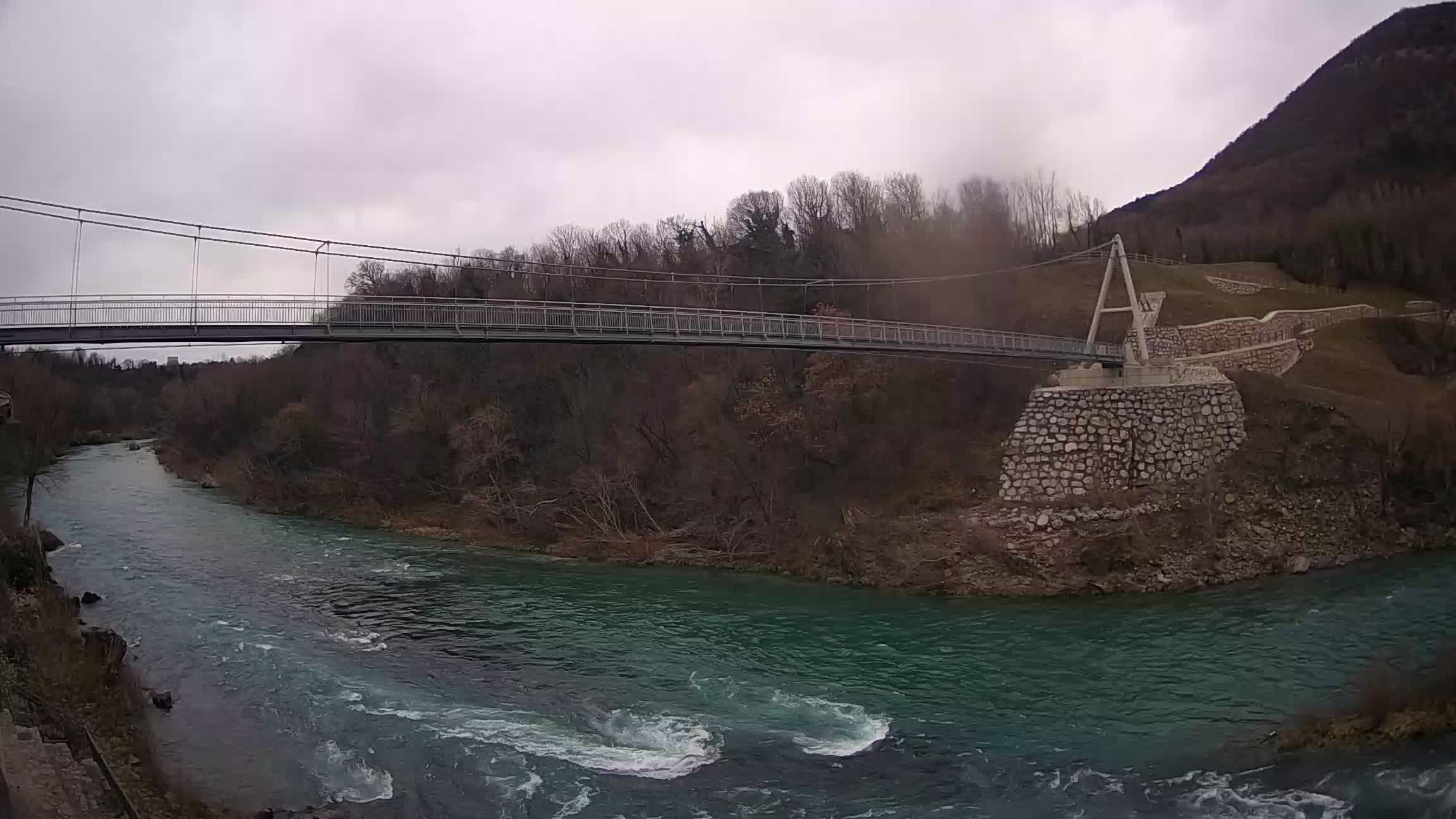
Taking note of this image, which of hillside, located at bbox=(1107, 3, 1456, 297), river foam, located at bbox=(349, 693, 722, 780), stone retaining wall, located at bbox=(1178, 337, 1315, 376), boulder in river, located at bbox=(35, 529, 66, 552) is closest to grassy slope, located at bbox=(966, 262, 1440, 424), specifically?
stone retaining wall, located at bbox=(1178, 337, 1315, 376)

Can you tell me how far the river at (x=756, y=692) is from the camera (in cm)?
1279

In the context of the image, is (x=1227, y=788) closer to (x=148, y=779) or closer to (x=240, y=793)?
(x=240, y=793)

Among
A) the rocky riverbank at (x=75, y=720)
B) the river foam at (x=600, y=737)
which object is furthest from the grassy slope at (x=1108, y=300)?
the rocky riverbank at (x=75, y=720)

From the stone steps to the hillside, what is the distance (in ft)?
180

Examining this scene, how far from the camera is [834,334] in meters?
29.8

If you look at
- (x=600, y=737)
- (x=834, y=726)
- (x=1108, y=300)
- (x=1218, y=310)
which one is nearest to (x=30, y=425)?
(x=600, y=737)

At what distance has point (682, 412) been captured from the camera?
129ft

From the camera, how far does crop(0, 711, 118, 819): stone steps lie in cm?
1150

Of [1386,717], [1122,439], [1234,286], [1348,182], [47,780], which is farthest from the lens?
[1348,182]

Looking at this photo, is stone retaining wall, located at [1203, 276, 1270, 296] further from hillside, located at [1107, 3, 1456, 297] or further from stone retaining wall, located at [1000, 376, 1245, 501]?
stone retaining wall, located at [1000, 376, 1245, 501]

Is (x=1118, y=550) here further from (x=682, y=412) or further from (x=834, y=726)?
(x=682, y=412)

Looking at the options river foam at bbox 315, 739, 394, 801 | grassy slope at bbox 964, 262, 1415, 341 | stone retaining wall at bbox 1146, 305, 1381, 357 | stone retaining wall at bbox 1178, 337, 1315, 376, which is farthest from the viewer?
grassy slope at bbox 964, 262, 1415, 341

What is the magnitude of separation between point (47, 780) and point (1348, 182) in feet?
296

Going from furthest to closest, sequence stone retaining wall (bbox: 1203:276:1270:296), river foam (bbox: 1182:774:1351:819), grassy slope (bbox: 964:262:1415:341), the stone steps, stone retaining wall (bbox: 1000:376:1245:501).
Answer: stone retaining wall (bbox: 1203:276:1270:296), grassy slope (bbox: 964:262:1415:341), stone retaining wall (bbox: 1000:376:1245:501), the stone steps, river foam (bbox: 1182:774:1351:819)
